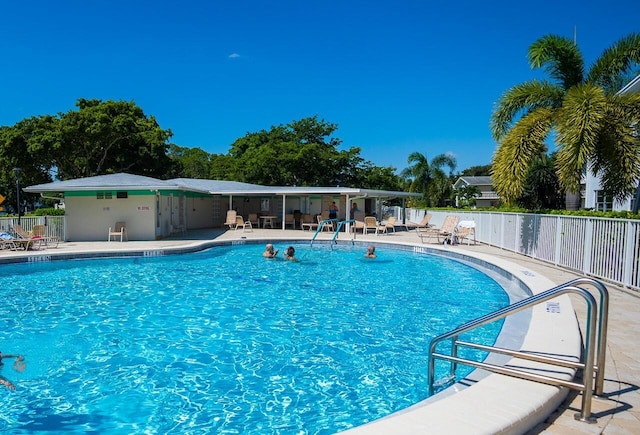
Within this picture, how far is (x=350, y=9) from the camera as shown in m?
19.8

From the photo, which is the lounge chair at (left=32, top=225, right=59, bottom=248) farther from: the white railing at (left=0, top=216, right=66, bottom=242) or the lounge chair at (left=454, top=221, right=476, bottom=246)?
the lounge chair at (left=454, top=221, right=476, bottom=246)

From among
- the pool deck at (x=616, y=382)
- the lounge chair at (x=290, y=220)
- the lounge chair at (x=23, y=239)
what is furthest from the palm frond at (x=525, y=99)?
the lounge chair at (x=23, y=239)

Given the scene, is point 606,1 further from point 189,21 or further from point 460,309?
point 189,21

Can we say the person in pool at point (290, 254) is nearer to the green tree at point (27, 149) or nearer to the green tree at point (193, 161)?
the green tree at point (27, 149)

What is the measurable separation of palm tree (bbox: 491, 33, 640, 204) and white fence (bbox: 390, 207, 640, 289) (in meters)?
1.19

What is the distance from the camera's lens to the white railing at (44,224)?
578 inches

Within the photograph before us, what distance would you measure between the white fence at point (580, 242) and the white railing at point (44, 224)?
17.3m

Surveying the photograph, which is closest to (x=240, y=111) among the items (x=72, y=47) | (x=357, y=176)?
(x=357, y=176)

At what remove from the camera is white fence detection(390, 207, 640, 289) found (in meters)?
7.29

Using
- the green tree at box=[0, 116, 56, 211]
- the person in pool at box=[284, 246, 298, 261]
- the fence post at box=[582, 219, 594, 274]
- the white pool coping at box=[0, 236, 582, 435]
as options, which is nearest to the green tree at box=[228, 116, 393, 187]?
the green tree at box=[0, 116, 56, 211]

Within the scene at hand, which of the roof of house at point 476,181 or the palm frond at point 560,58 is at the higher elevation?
the palm frond at point 560,58

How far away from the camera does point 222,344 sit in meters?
6.09

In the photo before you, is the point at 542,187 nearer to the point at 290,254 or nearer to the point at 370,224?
the point at 370,224

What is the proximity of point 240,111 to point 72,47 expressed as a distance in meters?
17.4
